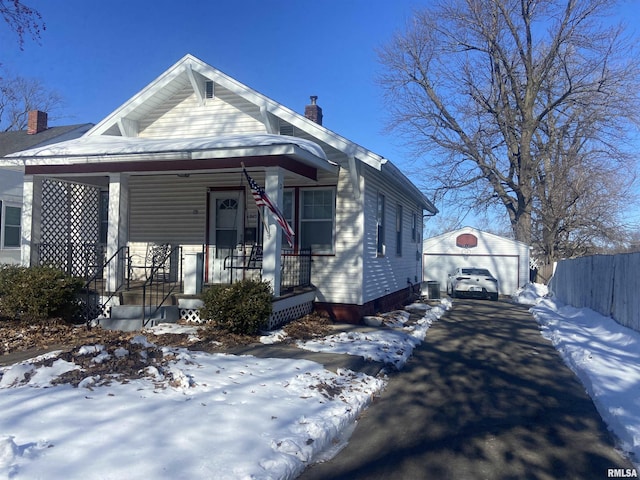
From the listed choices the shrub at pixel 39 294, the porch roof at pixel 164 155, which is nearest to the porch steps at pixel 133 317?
the shrub at pixel 39 294

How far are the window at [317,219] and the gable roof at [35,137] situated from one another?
42.9 feet

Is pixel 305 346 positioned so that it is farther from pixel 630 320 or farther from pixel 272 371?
pixel 630 320

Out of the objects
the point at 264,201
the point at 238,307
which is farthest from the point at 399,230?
the point at 238,307

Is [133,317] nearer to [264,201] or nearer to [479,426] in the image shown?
[264,201]

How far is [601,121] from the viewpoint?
28.9 m

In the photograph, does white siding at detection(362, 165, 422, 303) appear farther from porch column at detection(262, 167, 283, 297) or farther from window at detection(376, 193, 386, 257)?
porch column at detection(262, 167, 283, 297)

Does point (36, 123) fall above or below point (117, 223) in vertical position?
above

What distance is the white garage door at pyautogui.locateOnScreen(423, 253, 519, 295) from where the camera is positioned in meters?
29.2

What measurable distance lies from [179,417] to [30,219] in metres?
8.41

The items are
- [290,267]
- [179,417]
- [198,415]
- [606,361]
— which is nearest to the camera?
[179,417]

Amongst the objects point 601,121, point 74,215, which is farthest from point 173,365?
point 601,121

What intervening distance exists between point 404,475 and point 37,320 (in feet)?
24.9

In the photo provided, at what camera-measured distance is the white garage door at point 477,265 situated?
95.8 feet

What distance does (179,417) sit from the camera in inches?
190
